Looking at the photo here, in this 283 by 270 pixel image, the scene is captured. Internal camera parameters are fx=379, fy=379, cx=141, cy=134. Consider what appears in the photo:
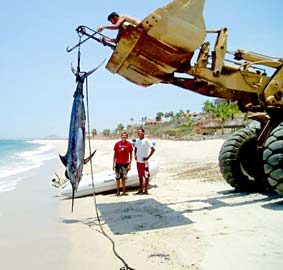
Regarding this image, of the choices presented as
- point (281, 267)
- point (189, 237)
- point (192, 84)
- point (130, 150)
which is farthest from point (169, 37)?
point (130, 150)

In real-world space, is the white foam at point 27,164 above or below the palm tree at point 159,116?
below

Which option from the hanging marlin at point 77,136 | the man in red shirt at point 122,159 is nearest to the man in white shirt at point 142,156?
the man in red shirt at point 122,159

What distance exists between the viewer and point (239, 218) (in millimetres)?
6578

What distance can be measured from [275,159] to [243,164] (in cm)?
222

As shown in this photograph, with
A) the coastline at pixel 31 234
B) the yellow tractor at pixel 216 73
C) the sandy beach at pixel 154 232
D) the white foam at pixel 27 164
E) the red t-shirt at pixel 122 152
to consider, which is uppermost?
the yellow tractor at pixel 216 73

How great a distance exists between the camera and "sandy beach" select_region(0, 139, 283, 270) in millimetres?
4793

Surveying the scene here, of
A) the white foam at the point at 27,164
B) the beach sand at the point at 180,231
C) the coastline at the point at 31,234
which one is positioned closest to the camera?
the beach sand at the point at 180,231

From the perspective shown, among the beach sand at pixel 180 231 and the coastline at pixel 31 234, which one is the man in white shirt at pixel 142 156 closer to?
the beach sand at pixel 180 231

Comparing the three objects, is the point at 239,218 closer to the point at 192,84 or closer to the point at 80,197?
the point at 192,84

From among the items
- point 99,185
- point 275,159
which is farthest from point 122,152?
point 275,159

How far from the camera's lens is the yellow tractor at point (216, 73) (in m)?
5.98

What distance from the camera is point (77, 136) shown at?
6.02m

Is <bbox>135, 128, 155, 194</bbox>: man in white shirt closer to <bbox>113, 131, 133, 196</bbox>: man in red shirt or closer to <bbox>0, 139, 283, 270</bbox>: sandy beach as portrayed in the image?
<bbox>113, 131, 133, 196</bbox>: man in red shirt

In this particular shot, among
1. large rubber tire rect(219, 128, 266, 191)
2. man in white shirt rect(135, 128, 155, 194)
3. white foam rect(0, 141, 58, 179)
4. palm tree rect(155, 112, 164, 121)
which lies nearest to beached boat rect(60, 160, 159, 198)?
man in white shirt rect(135, 128, 155, 194)
